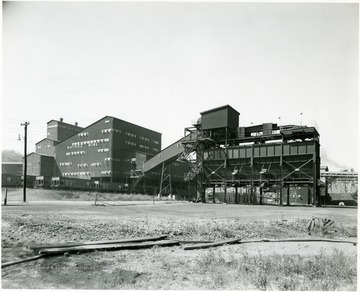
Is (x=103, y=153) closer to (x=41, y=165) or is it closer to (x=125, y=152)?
(x=125, y=152)

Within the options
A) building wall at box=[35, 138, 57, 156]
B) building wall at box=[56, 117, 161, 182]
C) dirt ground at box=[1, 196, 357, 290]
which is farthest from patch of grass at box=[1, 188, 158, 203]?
dirt ground at box=[1, 196, 357, 290]

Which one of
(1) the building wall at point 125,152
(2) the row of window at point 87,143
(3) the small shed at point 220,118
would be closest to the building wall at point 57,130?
(2) the row of window at point 87,143

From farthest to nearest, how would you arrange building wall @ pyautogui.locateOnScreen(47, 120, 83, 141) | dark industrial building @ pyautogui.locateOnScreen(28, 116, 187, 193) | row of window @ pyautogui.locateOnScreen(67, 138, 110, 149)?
building wall @ pyautogui.locateOnScreen(47, 120, 83, 141)
row of window @ pyautogui.locateOnScreen(67, 138, 110, 149)
dark industrial building @ pyautogui.locateOnScreen(28, 116, 187, 193)

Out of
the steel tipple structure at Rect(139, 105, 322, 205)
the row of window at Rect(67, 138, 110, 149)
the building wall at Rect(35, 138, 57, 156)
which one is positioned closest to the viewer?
the steel tipple structure at Rect(139, 105, 322, 205)

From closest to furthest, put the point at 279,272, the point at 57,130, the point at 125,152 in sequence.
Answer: the point at 279,272
the point at 125,152
the point at 57,130

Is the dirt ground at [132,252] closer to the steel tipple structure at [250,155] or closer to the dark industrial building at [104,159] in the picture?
the steel tipple structure at [250,155]

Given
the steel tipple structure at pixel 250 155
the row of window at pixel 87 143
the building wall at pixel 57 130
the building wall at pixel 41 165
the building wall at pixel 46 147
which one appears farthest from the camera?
the building wall at pixel 57 130

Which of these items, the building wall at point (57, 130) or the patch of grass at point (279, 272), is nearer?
the patch of grass at point (279, 272)

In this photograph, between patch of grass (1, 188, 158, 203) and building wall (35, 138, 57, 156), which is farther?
building wall (35, 138, 57, 156)

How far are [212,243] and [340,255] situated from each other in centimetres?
390

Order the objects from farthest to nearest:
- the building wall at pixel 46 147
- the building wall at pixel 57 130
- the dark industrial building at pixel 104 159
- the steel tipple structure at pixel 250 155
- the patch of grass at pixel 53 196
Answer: the building wall at pixel 57 130, the building wall at pixel 46 147, the dark industrial building at pixel 104 159, the patch of grass at pixel 53 196, the steel tipple structure at pixel 250 155

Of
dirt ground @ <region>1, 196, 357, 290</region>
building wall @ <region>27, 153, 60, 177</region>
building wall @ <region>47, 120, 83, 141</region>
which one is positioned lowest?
dirt ground @ <region>1, 196, 357, 290</region>

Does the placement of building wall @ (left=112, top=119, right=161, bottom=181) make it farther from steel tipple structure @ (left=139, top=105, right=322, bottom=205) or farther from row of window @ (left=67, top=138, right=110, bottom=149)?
steel tipple structure @ (left=139, top=105, right=322, bottom=205)

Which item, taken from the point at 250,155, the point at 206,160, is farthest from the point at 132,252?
the point at 206,160
